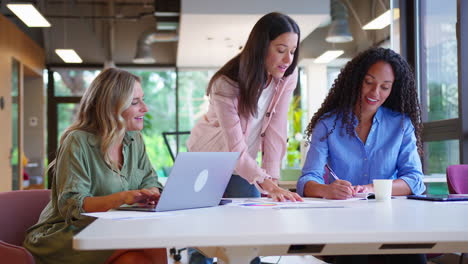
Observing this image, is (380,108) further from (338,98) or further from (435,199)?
(435,199)

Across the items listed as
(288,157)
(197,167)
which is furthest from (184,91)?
(197,167)

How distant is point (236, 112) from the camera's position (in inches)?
94.5

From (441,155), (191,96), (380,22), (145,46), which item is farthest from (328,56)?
(441,155)

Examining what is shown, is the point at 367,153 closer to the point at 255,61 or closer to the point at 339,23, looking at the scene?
the point at 255,61

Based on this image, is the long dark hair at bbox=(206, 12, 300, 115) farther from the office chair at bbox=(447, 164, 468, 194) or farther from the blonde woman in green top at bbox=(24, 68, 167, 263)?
the office chair at bbox=(447, 164, 468, 194)

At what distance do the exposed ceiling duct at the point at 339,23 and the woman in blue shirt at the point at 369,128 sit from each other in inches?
252

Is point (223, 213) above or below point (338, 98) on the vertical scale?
below

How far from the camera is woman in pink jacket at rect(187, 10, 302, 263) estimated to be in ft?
7.81

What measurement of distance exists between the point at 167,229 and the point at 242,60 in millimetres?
1384

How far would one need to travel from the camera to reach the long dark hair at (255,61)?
2381mm

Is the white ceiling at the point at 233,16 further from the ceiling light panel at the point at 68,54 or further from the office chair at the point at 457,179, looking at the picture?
the office chair at the point at 457,179

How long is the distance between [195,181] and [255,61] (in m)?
0.92

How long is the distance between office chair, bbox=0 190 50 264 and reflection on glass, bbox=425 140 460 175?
3.47 m

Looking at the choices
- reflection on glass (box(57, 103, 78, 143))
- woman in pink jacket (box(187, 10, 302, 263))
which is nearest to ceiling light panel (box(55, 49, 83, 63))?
reflection on glass (box(57, 103, 78, 143))
